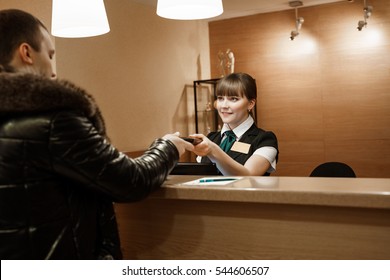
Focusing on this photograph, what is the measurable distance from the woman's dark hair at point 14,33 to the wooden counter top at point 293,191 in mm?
605

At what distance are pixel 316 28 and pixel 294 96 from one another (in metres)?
0.82

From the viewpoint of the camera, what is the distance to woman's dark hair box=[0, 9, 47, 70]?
44.6 inches

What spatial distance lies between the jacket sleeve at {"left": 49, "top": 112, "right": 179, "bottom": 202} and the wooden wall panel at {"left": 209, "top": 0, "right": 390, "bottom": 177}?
4226mm

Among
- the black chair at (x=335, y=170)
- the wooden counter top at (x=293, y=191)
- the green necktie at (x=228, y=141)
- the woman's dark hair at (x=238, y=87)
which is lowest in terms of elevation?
the black chair at (x=335, y=170)

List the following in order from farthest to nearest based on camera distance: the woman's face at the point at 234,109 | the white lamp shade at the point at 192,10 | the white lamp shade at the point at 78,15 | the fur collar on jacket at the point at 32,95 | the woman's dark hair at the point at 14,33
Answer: the woman's face at the point at 234,109
the white lamp shade at the point at 78,15
the white lamp shade at the point at 192,10
the woman's dark hair at the point at 14,33
the fur collar on jacket at the point at 32,95

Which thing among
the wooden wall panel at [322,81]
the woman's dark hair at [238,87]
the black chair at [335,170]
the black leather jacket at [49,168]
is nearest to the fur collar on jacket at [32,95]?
the black leather jacket at [49,168]

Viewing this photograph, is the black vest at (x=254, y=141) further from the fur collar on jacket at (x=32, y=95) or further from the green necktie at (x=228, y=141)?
the fur collar on jacket at (x=32, y=95)

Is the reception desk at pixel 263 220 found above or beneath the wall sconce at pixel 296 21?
beneath

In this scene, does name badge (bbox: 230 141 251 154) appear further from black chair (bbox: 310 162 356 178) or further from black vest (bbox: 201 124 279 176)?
black chair (bbox: 310 162 356 178)

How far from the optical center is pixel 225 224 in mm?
1405

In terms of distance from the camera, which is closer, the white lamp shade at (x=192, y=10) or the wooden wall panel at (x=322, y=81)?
the white lamp shade at (x=192, y=10)

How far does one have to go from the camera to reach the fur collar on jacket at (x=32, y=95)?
100cm

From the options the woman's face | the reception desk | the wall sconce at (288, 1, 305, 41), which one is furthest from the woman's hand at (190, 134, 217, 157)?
the wall sconce at (288, 1, 305, 41)
